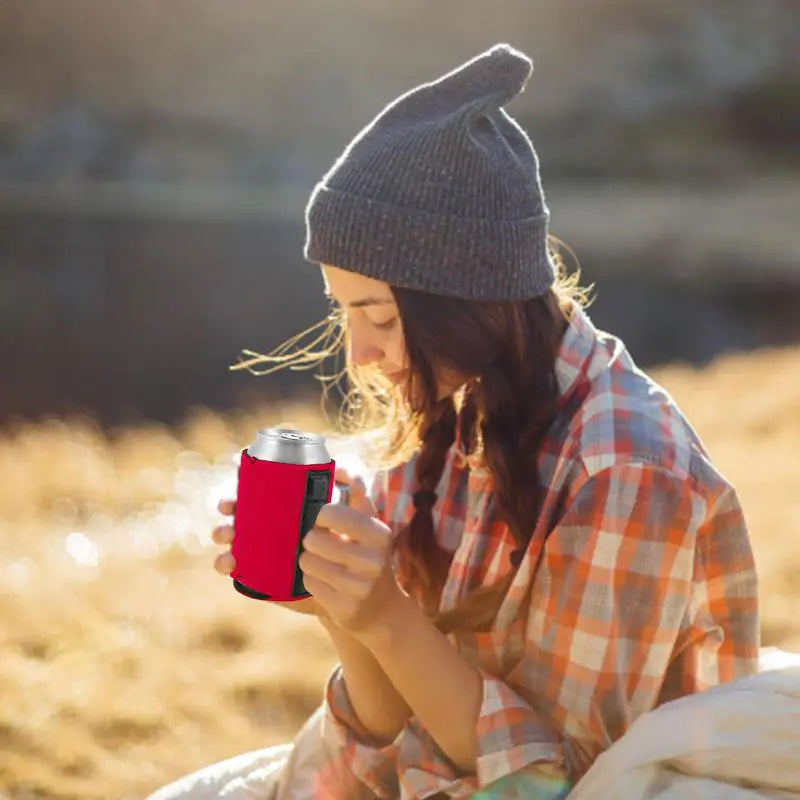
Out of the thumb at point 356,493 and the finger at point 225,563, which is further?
the thumb at point 356,493

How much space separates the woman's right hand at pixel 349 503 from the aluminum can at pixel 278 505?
6 cm

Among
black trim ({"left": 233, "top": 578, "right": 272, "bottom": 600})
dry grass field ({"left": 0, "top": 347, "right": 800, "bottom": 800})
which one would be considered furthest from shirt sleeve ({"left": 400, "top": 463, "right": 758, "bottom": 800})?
dry grass field ({"left": 0, "top": 347, "right": 800, "bottom": 800})

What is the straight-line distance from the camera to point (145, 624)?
A: 3.40 meters

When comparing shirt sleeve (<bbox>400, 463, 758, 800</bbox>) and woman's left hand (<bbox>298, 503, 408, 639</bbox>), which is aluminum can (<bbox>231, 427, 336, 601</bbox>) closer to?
woman's left hand (<bbox>298, 503, 408, 639</bbox>)

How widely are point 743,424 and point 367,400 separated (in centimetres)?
415

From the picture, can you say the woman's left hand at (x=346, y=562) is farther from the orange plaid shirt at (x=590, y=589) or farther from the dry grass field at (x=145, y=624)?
the dry grass field at (x=145, y=624)

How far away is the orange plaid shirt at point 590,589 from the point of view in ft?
4.47

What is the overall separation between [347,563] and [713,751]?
1.62 ft

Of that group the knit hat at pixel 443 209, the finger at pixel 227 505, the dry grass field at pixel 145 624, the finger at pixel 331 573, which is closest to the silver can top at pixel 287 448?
the finger at pixel 331 573

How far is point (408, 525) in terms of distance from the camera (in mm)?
1705

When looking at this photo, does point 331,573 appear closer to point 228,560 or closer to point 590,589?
point 228,560

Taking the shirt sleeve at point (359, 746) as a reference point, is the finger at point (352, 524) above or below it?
above

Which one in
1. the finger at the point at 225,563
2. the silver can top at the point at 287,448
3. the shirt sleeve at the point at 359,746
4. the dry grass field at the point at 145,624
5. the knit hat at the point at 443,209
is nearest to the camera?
the silver can top at the point at 287,448

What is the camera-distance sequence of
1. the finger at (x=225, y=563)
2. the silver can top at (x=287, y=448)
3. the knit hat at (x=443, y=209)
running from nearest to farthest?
the silver can top at (x=287, y=448), the finger at (x=225, y=563), the knit hat at (x=443, y=209)
